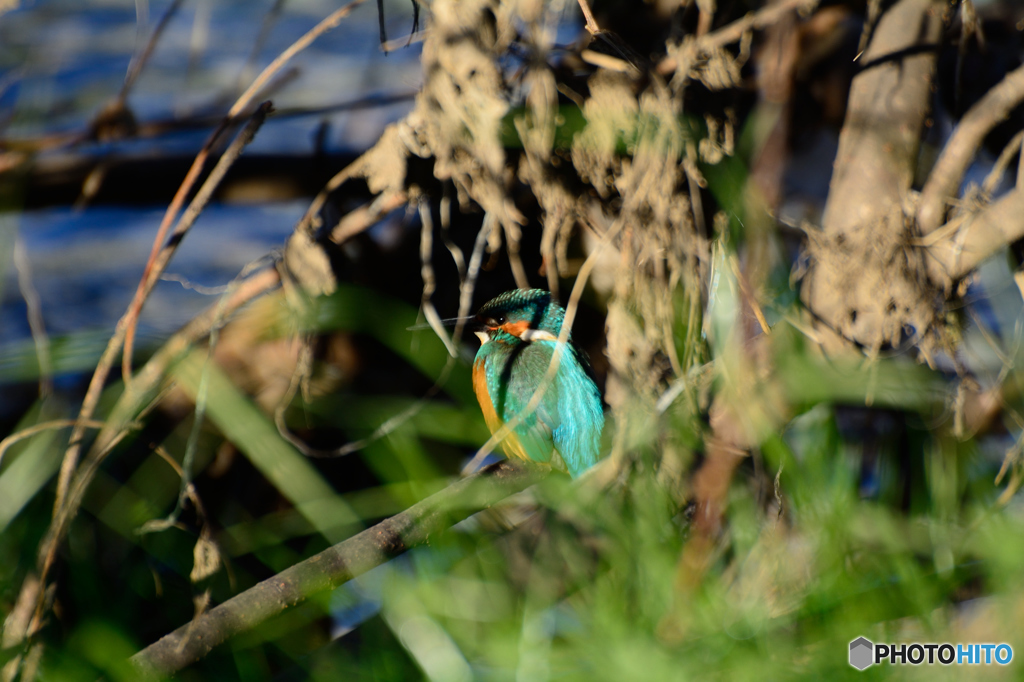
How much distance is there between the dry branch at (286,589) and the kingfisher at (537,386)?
107 centimetres

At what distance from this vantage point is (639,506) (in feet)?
5.31

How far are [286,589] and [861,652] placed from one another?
1.16 metres

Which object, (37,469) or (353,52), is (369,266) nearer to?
(353,52)

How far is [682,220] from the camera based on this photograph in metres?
1.70

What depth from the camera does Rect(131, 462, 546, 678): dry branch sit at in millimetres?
1182

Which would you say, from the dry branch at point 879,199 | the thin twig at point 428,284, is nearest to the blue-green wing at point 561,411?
the thin twig at point 428,284

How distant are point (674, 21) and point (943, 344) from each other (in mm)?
1145

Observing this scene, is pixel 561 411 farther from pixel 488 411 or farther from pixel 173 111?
pixel 173 111
